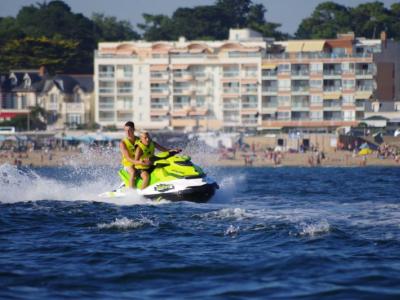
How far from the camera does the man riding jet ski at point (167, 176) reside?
1048 inches

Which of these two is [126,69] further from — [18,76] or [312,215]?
[312,215]

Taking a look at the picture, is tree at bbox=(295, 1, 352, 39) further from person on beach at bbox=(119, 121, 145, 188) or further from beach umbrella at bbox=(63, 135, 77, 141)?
person on beach at bbox=(119, 121, 145, 188)

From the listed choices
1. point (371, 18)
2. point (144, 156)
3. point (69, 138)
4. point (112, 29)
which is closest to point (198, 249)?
point (144, 156)

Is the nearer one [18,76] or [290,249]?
[290,249]

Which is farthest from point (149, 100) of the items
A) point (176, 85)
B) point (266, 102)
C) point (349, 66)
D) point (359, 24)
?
point (359, 24)

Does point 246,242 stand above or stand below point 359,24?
below

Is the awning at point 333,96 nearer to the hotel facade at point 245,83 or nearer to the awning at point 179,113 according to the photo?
the hotel facade at point 245,83

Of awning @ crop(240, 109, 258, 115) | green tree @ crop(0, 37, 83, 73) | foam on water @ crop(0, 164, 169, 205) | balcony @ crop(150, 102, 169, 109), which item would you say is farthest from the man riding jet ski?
green tree @ crop(0, 37, 83, 73)

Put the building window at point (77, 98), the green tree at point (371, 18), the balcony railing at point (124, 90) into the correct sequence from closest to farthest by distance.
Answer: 1. the balcony railing at point (124, 90)
2. the building window at point (77, 98)
3. the green tree at point (371, 18)

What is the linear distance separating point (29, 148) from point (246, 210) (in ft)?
237

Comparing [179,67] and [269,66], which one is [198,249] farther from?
[179,67]

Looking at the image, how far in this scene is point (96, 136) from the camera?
315 feet

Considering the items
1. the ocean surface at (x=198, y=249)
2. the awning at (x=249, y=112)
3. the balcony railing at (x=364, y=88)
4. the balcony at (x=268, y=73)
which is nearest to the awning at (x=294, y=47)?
the balcony at (x=268, y=73)

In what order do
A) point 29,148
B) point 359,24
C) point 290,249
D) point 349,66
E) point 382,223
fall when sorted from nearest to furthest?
→ point 290,249 → point 382,223 → point 29,148 → point 349,66 → point 359,24
